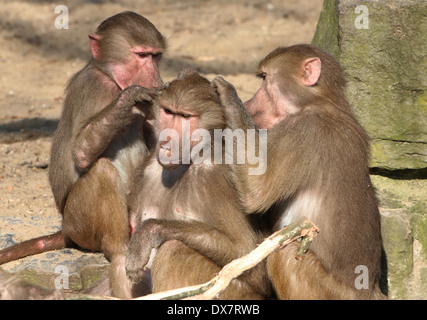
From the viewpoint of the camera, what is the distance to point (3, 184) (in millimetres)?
6344

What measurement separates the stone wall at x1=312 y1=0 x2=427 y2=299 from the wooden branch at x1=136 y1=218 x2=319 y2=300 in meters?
1.23

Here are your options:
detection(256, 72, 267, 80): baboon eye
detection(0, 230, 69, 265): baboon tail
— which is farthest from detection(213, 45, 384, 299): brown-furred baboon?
detection(0, 230, 69, 265): baboon tail

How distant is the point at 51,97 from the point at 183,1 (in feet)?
13.2

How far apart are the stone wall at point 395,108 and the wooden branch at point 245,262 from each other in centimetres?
123

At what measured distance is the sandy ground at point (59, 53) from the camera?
20.8 feet

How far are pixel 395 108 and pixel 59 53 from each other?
6164 mm

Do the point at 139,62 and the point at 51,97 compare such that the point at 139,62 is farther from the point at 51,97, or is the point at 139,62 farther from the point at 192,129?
the point at 51,97

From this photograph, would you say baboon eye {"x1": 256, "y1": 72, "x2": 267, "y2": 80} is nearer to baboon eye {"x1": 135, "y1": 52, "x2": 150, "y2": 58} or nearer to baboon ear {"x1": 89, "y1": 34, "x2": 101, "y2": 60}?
baboon eye {"x1": 135, "y1": 52, "x2": 150, "y2": 58}

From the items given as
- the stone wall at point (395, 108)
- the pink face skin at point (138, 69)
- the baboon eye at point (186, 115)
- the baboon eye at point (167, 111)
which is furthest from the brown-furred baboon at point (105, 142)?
the stone wall at point (395, 108)

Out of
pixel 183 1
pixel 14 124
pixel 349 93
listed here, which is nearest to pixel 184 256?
pixel 349 93

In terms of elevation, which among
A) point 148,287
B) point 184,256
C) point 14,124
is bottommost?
point 148,287

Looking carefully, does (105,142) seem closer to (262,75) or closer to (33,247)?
(33,247)

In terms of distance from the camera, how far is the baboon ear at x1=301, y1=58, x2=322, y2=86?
4.57m

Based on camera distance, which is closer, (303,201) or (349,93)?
(303,201)
